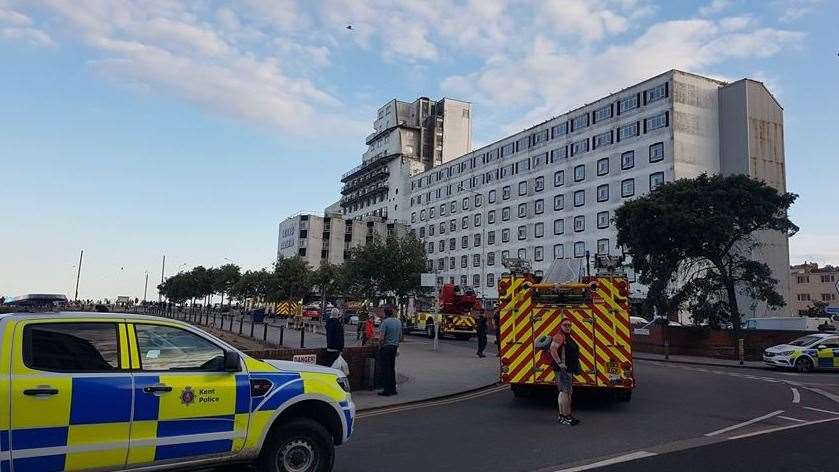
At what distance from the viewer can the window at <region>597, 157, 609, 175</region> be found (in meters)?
64.5

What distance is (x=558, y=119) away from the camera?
71.9 meters

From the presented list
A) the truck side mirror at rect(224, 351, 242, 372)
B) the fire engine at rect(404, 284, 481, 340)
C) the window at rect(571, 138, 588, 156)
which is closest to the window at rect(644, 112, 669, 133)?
the window at rect(571, 138, 588, 156)

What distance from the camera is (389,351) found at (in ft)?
42.3

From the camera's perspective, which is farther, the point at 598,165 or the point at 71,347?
the point at 598,165

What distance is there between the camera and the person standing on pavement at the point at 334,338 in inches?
485

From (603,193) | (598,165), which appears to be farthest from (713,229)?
(598,165)

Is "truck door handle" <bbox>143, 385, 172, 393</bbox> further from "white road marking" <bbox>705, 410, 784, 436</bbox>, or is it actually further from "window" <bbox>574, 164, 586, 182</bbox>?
"window" <bbox>574, 164, 586, 182</bbox>

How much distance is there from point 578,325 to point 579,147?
5947 centimetres

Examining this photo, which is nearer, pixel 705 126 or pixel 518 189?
pixel 705 126

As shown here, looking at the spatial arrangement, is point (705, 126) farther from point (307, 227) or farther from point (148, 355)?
point (307, 227)

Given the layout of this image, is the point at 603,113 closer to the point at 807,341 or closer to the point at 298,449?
the point at 807,341

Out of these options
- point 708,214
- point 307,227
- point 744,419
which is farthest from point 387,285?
point 307,227

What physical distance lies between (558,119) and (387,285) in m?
40.3

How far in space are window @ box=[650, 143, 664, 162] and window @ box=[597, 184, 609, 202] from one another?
626 cm
